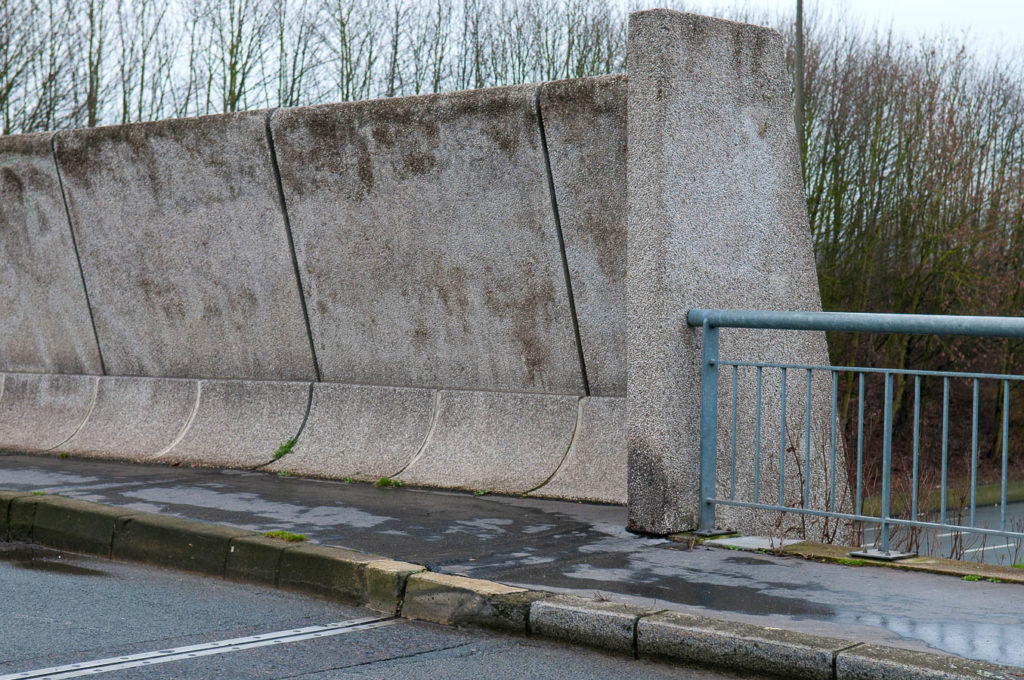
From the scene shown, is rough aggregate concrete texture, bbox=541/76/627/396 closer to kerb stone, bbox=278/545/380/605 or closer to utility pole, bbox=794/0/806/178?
kerb stone, bbox=278/545/380/605

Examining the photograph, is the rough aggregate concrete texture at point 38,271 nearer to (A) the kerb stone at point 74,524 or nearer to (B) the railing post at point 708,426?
(A) the kerb stone at point 74,524

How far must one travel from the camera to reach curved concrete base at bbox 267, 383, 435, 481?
337 inches

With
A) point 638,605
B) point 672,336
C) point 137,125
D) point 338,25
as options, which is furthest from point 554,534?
point 338,25

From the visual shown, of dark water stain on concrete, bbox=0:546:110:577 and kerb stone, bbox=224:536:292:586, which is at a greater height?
kerb stone, bbox=224:536:292:586

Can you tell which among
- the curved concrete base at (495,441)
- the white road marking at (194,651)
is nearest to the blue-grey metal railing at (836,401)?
the curved concrete base at (495,441)

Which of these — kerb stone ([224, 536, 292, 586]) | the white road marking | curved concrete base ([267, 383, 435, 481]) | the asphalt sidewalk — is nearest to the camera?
the white road marking

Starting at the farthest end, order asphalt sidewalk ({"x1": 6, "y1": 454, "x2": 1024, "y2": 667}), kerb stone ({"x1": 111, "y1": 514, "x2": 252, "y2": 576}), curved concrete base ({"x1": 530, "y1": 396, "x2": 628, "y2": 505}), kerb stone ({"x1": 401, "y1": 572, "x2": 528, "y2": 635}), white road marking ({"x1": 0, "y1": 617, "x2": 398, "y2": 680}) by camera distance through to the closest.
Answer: curved concrete base ({"x1": 530, "y1": 396, "x2": 628, "y2": 505}) < kerb stone ({"x1": 111, "y1": 514, "x2": 252, "y2": 576}) < kerb stone ({"x1": 401, "y1": 572, "x2": 528, "y2": 635}) < asphalt sidewalk ({"x1": 6, "y1": 454, "x2": 1024, "y2": 667}) < white road marking ({"x1": 0, "y1": 617, "x2": 398, "y2": 680})

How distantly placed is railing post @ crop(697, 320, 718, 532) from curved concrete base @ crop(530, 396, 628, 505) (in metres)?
1.05

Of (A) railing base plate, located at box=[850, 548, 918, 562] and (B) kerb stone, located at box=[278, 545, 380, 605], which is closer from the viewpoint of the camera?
(B) kerb stone, located at box=[278, 545, 380, 605]

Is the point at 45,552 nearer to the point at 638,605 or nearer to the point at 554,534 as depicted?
the point at 554,534

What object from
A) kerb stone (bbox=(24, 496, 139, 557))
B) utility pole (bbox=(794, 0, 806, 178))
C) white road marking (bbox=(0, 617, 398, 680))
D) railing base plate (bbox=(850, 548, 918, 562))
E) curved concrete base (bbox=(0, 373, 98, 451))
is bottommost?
white road marking (bbox=(0, 617, 398, 680))

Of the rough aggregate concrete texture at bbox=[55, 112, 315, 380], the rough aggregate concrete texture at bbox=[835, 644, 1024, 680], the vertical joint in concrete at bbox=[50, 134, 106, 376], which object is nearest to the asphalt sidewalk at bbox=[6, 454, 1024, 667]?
the rough aggregate concrete texture at bbox=[835, 644, 1024, 680]

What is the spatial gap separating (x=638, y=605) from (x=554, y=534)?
1.66 m

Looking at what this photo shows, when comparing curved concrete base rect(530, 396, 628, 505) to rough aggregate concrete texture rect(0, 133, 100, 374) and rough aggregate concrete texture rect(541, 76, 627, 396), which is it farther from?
rough aggregate concrete texture rect(0, 133, 100, 374)
